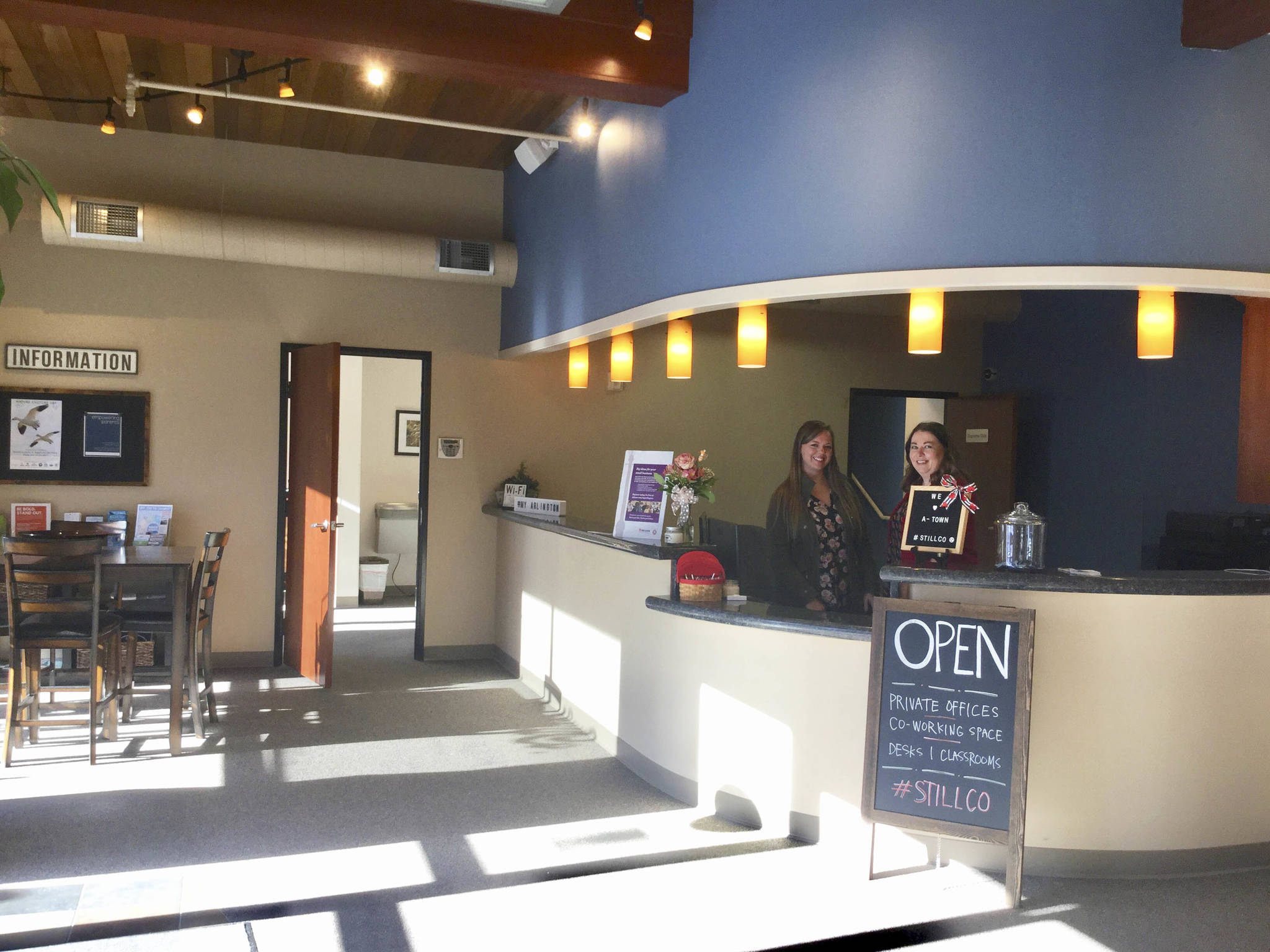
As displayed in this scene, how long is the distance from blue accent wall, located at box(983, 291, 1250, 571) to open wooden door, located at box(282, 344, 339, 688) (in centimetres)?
492

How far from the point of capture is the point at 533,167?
6.68m

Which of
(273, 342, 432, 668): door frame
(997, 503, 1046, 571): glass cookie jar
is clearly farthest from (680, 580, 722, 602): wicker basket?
Answer: (273, 342, 432, 668): door frame

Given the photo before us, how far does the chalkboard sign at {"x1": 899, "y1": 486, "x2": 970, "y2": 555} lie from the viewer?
3945 millimetres

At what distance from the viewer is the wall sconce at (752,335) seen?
4688mm

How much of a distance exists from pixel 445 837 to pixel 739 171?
9.99 ft

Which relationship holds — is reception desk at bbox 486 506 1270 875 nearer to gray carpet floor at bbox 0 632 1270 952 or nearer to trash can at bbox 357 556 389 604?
gray carpet floor at bbox 0 632 1270 952

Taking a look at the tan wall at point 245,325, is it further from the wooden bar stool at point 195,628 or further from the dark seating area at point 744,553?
the dark seating area at point 744,553

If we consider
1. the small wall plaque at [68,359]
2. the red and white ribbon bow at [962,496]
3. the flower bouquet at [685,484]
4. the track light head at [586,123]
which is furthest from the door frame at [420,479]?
the red and white ribbon bow at [962,496]

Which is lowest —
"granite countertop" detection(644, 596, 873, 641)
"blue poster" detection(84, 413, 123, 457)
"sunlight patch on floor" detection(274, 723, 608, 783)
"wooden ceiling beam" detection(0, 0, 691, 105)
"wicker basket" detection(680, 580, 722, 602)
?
"sunlight patch on floor" detection(274, 723, 608, 783)

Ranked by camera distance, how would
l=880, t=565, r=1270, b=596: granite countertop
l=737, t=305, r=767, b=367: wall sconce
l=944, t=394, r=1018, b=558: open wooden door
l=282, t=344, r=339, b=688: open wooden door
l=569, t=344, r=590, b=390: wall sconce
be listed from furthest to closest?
l=944, t=394, r=1018, b=558: open wooden door → l=569, t=344, r=590, b=390: wall sconce → l=282, t=344, r=339, b=688: open wooden door → l=737, t=305, r=767, b=367: wall sconce → l=880, t=565, r=1270, b=596: granite countertop

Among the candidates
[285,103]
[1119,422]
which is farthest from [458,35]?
[1119,422]

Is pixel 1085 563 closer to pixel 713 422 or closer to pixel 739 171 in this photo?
pixel 713 422

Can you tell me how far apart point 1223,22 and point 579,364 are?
4324 millimetres

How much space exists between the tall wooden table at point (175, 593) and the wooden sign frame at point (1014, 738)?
3.38m
